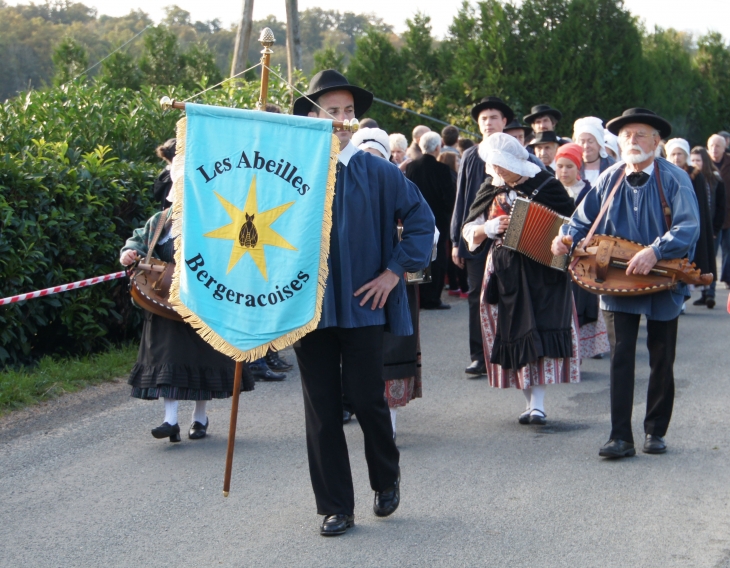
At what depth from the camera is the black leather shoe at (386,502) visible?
4723 millimetres

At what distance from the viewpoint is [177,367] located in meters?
5.99

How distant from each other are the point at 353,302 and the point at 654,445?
7.85 ft

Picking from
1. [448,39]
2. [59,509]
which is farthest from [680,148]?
[448,39]

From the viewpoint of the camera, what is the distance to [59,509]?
16.2ft

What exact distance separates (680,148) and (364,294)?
24.1ft

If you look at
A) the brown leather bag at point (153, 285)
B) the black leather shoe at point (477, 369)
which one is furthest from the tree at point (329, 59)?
the brown leather bag at point (153, 285)

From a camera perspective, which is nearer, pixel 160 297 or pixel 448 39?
pixel 160 297

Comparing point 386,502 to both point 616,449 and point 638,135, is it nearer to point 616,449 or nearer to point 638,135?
point 616,449

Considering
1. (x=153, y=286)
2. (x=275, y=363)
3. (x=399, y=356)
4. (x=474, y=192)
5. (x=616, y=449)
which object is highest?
(x=474, y=192)

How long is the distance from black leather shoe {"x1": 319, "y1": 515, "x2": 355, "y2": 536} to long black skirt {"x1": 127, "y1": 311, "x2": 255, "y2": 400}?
66.2 inches

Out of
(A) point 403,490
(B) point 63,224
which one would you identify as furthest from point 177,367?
(B) point 63,224

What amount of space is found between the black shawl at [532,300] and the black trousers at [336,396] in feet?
7.18

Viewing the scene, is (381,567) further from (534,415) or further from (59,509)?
(534,415)

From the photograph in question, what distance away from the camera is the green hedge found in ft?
24.7
